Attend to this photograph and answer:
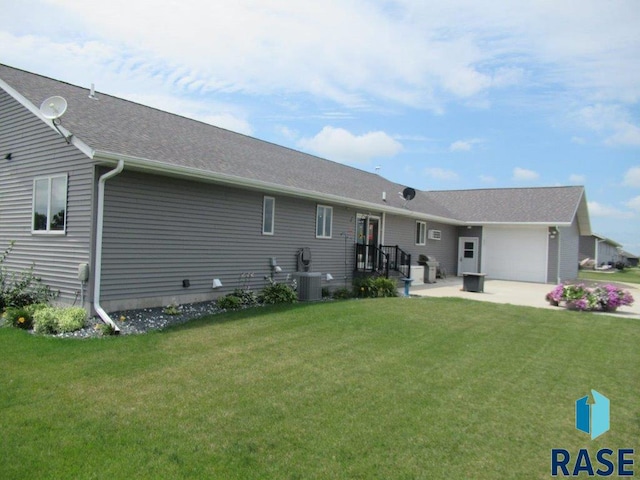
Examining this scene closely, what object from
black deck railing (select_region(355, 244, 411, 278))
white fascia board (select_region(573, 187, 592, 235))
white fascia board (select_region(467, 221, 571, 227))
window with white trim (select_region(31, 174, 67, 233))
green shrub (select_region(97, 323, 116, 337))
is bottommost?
green shrub (select_region(97, 323, 116, 337))

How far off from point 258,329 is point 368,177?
13.6 metres

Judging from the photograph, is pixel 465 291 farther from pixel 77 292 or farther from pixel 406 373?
pixel 77 292

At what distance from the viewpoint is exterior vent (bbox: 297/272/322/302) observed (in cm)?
1170

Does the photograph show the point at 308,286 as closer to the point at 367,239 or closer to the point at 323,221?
the point at 323,221

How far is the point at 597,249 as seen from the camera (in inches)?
1682

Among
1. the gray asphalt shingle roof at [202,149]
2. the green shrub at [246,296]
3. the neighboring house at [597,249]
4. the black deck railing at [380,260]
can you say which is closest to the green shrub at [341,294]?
the black deck railing at [380,260]

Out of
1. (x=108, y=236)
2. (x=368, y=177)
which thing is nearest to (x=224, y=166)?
(x=108, y=236)

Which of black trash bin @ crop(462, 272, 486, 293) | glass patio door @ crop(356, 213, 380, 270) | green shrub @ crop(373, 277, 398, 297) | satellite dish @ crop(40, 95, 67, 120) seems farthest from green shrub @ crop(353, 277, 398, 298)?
satellite dish @ crop(40, 95, 67, 120)

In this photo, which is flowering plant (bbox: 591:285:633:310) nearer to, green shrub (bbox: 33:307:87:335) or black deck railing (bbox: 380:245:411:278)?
black deck railing (bbox: 380:245:411:278)

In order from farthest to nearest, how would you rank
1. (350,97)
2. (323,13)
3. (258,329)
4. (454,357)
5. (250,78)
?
(350,97)
(250,78)
(323,13)
(258,329)
(454,357)

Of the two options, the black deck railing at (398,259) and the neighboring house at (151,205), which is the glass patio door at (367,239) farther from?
the black deck railing at (398,259)

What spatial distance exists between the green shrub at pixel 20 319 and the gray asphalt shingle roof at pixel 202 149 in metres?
3.08

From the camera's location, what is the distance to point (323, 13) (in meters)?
9.58

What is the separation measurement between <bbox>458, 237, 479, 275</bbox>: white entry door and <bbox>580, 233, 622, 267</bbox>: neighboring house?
1961 cm
